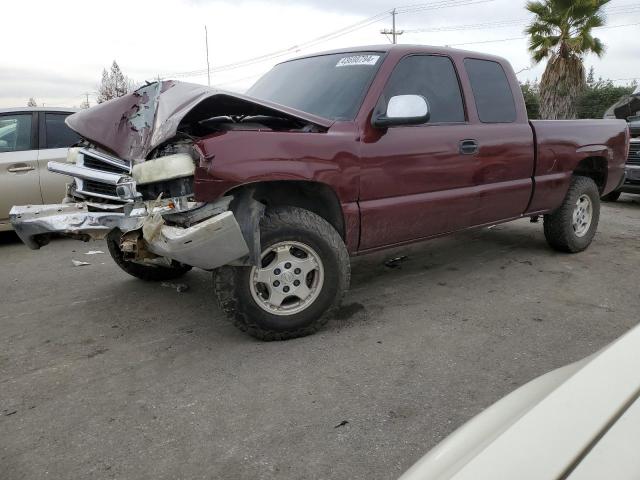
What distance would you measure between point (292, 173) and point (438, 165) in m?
1.27

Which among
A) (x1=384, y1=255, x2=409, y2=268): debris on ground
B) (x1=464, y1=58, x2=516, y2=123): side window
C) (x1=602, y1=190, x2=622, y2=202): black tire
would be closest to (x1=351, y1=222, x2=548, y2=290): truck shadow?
(x1=384, y1=255, x2=409, y2=268): debris on ground

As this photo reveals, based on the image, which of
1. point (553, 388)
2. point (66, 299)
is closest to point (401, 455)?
point (553, 388)

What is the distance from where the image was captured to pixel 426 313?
3.80m

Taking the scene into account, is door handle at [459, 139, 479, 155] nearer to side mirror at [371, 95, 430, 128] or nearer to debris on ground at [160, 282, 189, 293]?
side mirror at [371, 95, 430, 128]

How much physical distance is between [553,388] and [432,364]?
175cm

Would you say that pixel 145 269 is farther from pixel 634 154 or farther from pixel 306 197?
pixel 634 154

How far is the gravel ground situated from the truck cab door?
153 cm

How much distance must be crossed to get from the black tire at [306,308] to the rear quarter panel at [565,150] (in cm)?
241

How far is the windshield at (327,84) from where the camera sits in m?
3.67

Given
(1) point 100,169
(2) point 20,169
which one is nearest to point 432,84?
(1) point 100,169

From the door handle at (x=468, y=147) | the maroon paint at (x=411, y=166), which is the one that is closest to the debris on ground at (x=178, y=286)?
the maroon paint at (x=411, y=166)

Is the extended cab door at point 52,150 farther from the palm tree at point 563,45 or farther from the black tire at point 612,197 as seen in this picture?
the palm tree at point 563,45

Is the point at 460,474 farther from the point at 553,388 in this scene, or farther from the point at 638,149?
the point at 638,149

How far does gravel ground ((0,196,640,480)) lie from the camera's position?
2.27 meters
